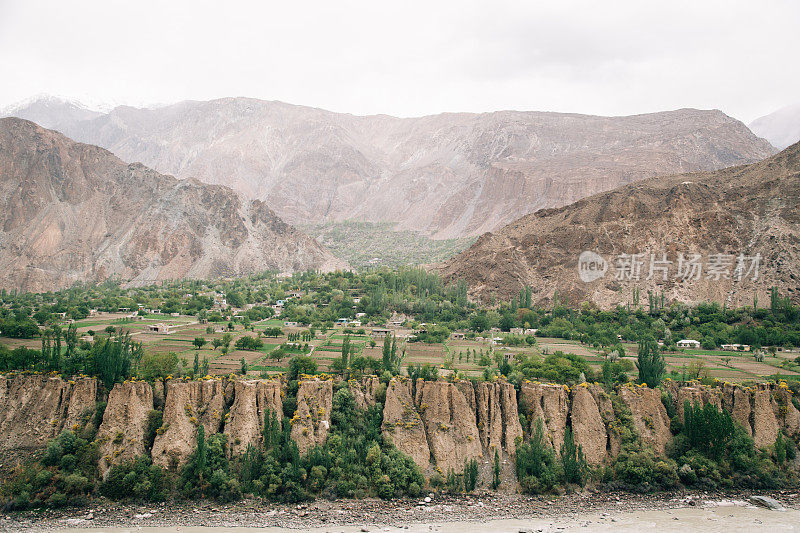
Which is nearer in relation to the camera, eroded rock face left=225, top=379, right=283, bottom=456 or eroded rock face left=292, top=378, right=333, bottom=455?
eroded rock face left=225, top=379, right=283, bottom=456

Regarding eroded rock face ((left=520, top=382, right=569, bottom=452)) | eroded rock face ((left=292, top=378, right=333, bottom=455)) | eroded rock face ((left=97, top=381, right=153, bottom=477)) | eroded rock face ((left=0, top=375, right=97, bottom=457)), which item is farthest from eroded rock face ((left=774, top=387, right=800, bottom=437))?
eroded rock face ((left=0, top=375, right=97, bottom=457))

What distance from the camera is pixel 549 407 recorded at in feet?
120

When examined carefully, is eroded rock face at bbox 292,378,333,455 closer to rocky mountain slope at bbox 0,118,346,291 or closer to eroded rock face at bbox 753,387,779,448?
eroded rock face at bbox 753,387,779,448

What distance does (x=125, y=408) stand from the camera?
33.7 metres

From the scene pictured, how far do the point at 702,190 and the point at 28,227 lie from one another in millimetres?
102836

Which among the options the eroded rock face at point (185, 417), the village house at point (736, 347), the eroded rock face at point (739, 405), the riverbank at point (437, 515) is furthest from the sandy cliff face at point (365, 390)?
the village house at point (736, 347)

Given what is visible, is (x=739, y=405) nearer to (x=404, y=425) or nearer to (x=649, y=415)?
(x=649, y=415)

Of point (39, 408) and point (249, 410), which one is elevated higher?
point (39, 408)

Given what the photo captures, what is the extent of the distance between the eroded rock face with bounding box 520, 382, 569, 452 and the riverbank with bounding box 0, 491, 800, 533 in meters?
3.53

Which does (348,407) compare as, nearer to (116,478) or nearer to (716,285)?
(116,478)

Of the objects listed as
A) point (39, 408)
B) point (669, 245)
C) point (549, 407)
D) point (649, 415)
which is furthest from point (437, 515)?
point (669, 245)

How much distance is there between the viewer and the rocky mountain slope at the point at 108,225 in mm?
108188

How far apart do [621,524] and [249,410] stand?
62.5 ft

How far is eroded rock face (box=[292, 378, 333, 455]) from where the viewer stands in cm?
3459
